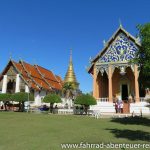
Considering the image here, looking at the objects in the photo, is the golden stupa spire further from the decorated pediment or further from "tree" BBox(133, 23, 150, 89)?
"tree" BBox(133, 23, 150, 89)

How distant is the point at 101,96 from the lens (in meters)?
34.5

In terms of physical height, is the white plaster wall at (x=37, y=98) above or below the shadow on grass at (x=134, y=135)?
above

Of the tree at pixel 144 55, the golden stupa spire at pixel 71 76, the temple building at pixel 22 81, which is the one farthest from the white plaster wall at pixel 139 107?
the golden stupa spire at pixel 71 76

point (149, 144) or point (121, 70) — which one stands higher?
point (121, 70)

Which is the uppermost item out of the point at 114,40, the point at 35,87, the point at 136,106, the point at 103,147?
the point at 114,40

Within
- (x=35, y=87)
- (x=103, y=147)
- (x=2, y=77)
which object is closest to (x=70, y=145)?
(x=103, y=147)

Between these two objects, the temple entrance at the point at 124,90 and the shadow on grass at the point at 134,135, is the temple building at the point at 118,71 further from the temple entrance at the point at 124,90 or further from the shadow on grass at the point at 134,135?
the shadow on grass at the point at 134,135

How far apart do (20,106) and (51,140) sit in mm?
Result: 24844

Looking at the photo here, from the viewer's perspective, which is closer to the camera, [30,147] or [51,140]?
[30,147]

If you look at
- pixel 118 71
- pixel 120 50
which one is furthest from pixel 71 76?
pixel 120 50

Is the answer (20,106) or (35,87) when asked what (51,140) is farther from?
(35,87)

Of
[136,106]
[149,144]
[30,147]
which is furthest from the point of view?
[136,106]

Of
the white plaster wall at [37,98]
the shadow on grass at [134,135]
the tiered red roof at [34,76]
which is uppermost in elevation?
the tiered red roof at [34,76]

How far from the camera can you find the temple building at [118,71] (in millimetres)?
30266
